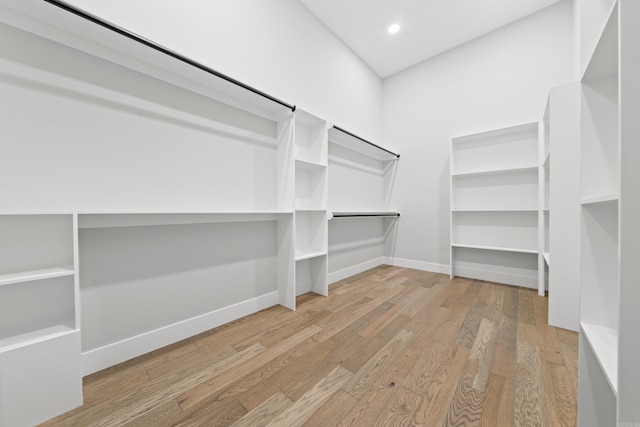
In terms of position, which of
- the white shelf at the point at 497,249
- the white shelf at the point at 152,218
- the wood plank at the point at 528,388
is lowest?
the wood plank at the point at 528,388

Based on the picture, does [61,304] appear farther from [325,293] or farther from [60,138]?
[325,293]

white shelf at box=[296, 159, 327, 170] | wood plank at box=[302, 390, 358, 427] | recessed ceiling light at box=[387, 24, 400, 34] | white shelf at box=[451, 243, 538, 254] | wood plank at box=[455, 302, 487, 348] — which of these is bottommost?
wood plank at box=[302, 390, 358, 427]

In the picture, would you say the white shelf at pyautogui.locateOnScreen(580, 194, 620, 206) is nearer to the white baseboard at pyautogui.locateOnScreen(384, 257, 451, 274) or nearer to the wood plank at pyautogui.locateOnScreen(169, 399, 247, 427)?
the wood plank at pyautogui.locateOnScreen(169, 399, 247, 427)

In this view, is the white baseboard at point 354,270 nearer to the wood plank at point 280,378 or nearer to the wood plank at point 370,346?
the wood plank at point 370,346

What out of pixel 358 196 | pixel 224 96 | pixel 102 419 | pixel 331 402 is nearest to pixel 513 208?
pixel 358 196

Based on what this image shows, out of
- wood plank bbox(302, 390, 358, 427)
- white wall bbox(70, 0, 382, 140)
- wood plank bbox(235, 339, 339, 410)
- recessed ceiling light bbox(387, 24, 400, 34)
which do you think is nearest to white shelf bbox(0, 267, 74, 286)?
wood plank bbox(235, 339, 339, 410)

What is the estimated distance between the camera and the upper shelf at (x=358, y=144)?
2.65m

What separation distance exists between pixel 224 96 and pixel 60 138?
968 millimetres

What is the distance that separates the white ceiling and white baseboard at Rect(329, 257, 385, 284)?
2912mm

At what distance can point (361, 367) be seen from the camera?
1.33 metres

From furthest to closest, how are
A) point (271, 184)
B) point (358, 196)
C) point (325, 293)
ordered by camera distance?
point (358, 196) → point (325, 293) → point (271, 184)

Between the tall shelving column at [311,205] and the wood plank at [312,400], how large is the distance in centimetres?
116


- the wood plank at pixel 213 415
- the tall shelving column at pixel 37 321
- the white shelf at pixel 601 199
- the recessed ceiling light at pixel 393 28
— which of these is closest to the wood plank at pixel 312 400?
the wood plank at pixel 213 415

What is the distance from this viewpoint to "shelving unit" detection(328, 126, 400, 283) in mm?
2889
